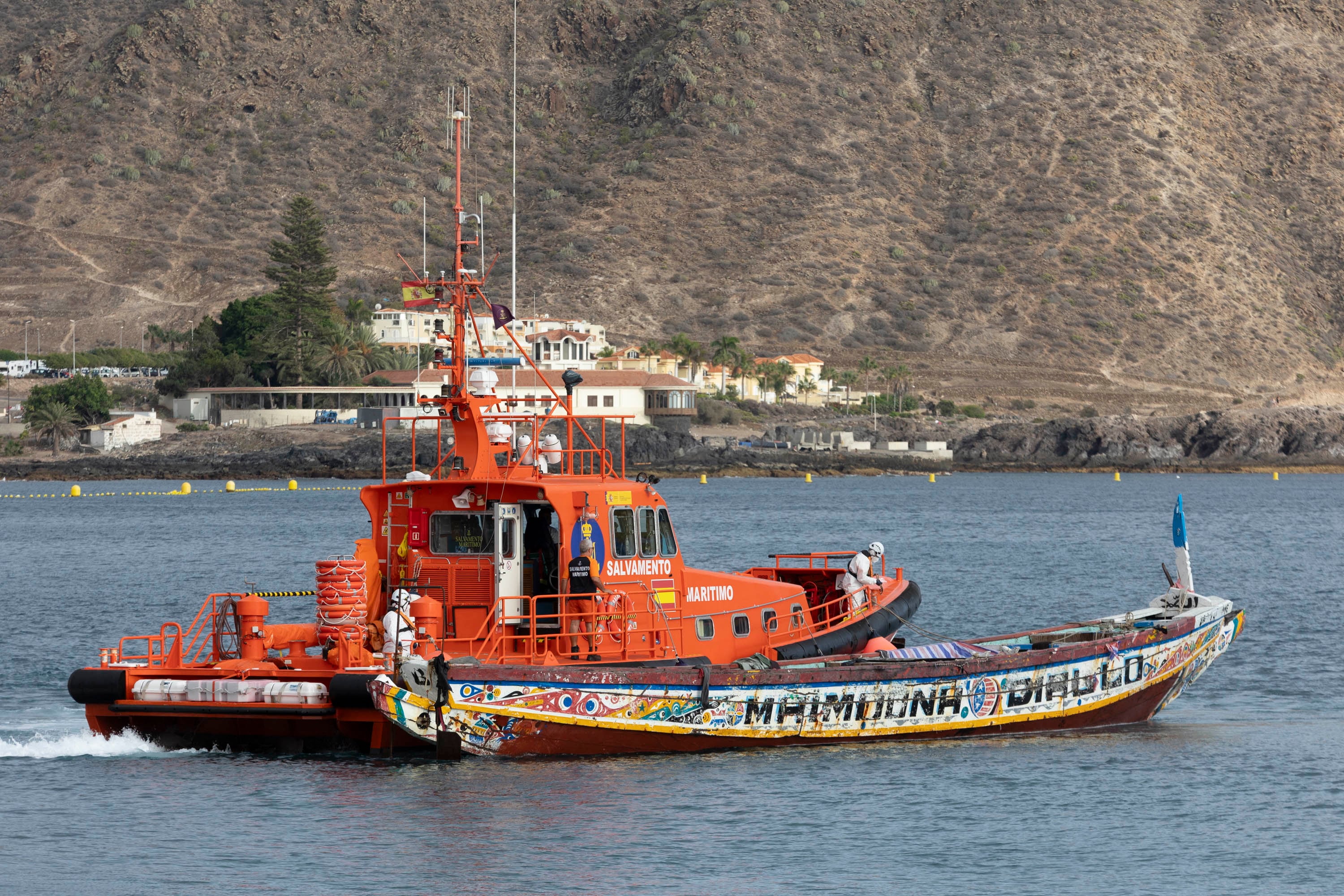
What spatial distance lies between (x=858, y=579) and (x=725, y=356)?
109602mm

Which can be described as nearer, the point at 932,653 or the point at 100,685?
the point at 100,685

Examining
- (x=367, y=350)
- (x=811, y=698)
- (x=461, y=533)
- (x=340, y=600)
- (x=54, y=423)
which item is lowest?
(x=811, y=698)

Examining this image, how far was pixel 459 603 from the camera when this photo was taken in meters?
21.1

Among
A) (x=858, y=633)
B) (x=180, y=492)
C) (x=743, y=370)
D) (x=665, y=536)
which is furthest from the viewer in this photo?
(x=743, y=370)

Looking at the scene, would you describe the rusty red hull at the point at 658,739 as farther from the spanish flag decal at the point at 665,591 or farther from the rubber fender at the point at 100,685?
the rubber fender at the point at 100,685

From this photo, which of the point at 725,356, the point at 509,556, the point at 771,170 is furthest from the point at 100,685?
the point at 771,170

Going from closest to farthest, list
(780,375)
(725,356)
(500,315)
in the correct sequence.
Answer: (500,315) → (725,356) → (780,375)

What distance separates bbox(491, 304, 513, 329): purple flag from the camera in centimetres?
2094

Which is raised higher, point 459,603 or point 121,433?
point 121,433

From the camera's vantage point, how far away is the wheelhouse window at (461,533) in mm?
21203

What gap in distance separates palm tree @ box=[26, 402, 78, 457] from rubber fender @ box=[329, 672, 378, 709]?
102199 millimetres

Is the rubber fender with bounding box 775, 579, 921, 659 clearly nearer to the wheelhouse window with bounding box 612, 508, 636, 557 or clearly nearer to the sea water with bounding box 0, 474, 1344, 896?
the sea water with bounding box 0, 474, 1344, 896

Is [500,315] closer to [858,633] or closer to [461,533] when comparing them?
[461,533]

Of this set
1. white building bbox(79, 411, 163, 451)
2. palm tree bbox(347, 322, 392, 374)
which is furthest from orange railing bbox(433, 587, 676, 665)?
palm tree bbox(347, 322, 392, 374)
